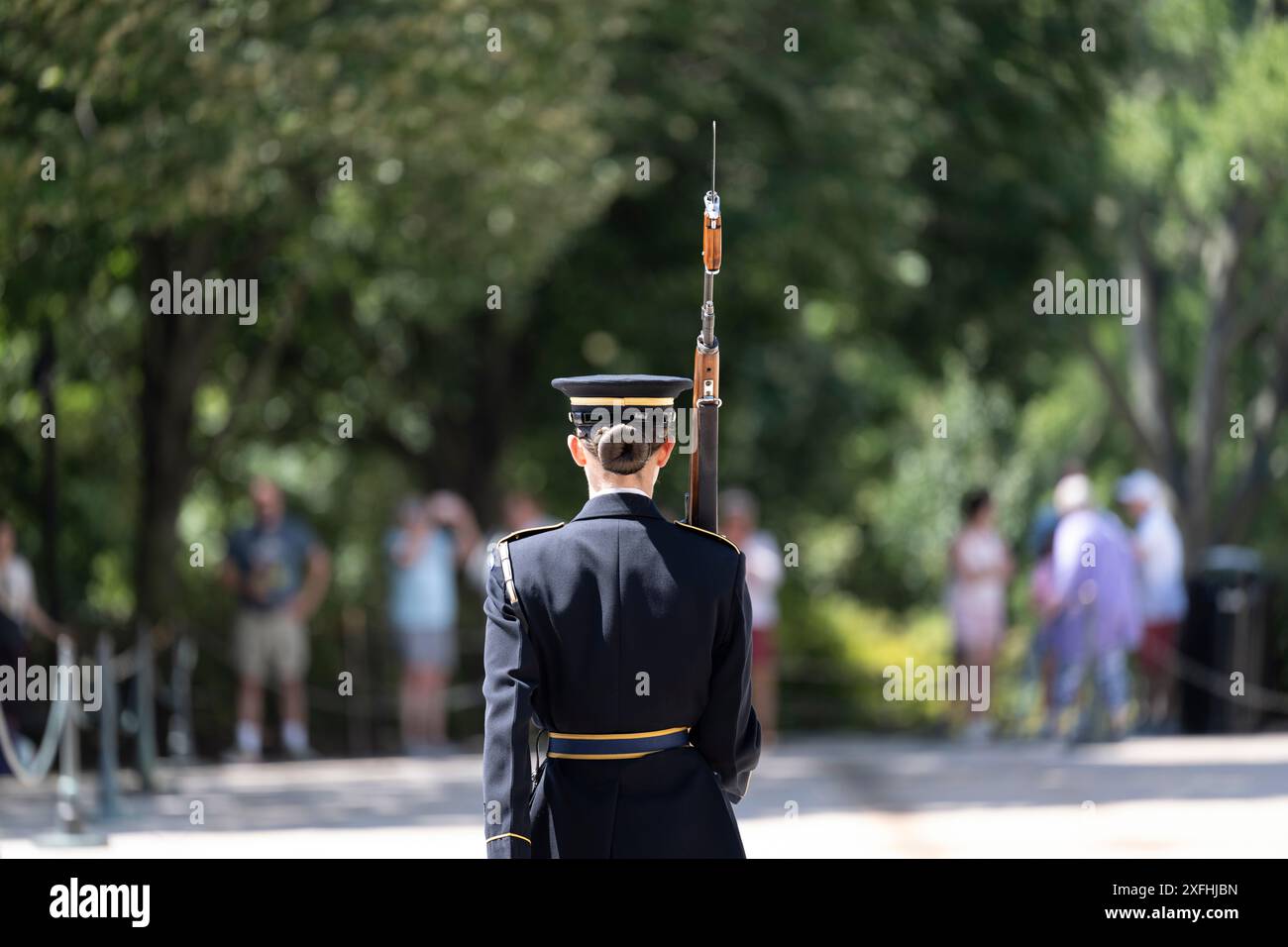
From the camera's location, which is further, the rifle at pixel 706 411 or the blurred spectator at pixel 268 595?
the blurred spectator at pixel 268 595

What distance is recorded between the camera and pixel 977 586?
1716cm

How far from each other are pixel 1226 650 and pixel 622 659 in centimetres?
1364

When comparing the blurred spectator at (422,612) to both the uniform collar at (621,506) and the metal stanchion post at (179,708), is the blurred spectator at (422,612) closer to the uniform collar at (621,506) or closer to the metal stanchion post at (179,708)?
the metal stanchion post at (179,708)

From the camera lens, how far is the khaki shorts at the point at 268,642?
1664 centimetres

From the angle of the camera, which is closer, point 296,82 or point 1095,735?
point 296,82

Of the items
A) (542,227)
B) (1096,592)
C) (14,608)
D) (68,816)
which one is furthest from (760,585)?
(68,816)

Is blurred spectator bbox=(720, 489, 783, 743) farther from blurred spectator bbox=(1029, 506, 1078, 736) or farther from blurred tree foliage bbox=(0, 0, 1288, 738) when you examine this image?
blurred tree foliage bbox=(0, 0, 1288, 738)

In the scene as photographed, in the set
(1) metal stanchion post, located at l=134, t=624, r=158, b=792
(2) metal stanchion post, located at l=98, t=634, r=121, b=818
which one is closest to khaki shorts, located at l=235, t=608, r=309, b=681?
(1) metal stanchion post, located at l=134, t=624, r=158, b=792

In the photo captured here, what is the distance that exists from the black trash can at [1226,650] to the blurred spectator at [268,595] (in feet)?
22.6

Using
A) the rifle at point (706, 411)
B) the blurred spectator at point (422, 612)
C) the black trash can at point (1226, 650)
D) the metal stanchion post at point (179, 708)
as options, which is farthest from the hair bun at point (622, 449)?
the black trash can at point (1226, 650)

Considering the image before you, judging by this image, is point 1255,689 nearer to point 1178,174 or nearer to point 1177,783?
point 1177,783

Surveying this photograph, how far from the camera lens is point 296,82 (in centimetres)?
1304
